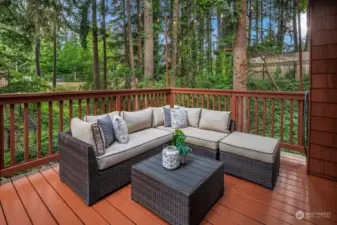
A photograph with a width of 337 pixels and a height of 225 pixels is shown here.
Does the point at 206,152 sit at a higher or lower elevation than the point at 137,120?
lower

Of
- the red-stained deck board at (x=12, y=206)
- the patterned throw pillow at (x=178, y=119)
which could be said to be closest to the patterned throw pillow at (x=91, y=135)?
the red-stained deck board at (x=12, y=206)

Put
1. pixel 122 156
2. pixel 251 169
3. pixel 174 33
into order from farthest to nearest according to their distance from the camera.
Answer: pixel 174 33 → pixel 251 169 → pixel 122 156

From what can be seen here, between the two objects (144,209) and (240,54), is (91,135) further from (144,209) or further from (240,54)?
(240,54)

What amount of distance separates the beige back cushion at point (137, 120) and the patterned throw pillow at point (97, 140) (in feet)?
2.54

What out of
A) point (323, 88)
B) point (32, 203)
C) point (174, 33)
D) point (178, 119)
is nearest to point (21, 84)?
point (32, 203)

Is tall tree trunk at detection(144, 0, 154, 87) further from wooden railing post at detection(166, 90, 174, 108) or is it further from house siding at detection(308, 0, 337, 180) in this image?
house siding at detection(308, 0, 337, 180)

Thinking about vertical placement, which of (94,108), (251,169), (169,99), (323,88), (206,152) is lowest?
(251,169)

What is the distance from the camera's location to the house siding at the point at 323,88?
2289 millimetres

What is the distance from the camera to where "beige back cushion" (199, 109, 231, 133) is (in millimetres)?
3070

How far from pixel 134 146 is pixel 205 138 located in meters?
1.05

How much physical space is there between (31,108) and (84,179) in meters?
5.28

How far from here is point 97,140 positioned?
7.04 ft

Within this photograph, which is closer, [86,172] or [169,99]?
[86,172]

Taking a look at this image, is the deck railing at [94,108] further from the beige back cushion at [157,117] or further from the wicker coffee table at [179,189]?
the wicker coffee table at [179,189]
